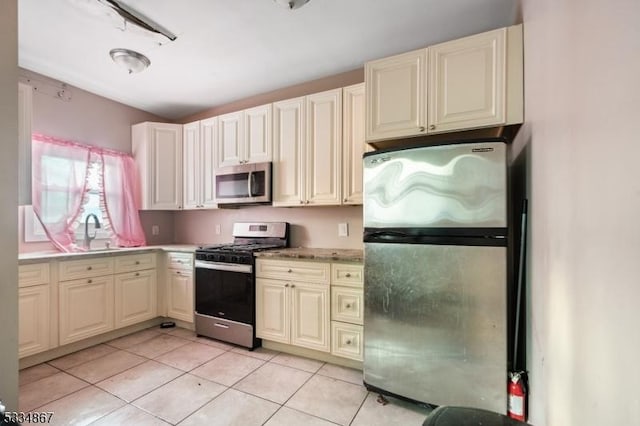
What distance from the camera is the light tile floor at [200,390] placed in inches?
71.2

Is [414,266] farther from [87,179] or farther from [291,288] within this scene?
[87,179]

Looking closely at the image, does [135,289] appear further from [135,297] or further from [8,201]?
[8,201]

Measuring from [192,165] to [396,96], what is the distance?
2694 millimetres

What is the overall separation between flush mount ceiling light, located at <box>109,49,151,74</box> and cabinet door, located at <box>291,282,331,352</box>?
2.44m

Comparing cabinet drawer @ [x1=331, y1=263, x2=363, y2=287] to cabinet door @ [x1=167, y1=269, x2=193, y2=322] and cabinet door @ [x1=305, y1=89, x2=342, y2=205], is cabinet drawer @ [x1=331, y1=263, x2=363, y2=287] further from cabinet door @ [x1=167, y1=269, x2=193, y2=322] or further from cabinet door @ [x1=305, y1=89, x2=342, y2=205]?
cabinet door @ [x1=167, y1=269, x2=193, y2=322]

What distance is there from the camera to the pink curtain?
286 centimetres

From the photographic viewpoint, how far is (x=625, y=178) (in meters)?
0.66

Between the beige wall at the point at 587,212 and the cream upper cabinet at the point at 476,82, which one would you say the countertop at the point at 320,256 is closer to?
the cream upper cabinet at the point at 476,82

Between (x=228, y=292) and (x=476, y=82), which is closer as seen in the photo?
(x=476, y=82)

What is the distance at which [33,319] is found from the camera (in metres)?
2.43

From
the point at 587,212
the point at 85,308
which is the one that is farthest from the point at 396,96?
the point at 85,308

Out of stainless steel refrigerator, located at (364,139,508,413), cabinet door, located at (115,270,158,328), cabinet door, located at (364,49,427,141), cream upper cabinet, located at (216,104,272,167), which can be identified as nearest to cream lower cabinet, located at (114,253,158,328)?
cabinet door, located at (115,270,158,328)

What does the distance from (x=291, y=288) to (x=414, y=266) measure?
1.23 metres

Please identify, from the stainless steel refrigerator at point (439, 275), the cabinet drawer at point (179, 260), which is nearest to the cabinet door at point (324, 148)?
the stainless steel refrigerator at point (439, 275)
